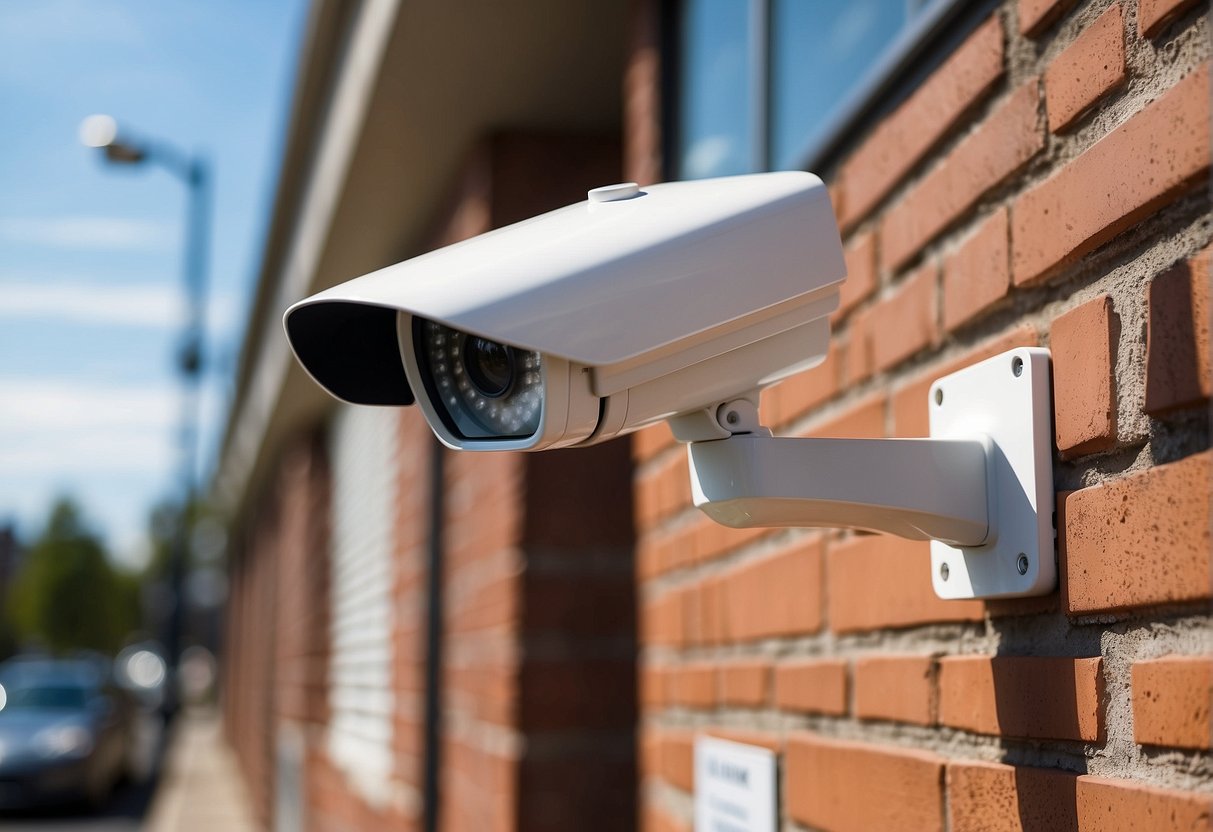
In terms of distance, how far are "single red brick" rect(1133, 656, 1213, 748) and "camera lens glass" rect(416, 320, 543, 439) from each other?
1.48ft

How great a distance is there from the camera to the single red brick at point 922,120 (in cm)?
123

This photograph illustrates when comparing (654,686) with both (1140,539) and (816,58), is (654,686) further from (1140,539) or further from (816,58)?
(1140,539)

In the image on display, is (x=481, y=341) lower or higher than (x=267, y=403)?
lower

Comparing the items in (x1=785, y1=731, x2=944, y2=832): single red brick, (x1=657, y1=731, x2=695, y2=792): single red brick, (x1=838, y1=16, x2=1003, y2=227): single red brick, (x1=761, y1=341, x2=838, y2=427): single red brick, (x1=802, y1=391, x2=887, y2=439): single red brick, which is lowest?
(x1=657, y1=731, x2=695, y2=792): single red brick

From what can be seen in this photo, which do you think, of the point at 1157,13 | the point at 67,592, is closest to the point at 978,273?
the point at 1157,13

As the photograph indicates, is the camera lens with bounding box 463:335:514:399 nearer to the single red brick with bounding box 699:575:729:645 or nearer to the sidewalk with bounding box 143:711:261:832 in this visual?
the single red brick with bounding box 699:575:729:645

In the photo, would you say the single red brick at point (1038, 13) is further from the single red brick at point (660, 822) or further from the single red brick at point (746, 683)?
the single red brick at point (660, 822)

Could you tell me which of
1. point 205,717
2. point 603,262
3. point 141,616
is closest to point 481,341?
point 603,262

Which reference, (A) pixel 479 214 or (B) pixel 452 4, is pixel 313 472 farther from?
(B) pixel 452 4

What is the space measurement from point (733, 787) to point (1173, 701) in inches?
36.5

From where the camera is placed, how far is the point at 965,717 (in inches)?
45.9

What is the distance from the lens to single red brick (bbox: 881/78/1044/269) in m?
1.14

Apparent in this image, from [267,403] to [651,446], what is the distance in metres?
6.20

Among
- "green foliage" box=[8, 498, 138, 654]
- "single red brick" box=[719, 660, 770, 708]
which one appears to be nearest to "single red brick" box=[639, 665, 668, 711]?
"single red brick" box=[719, 660, 770, 708]
